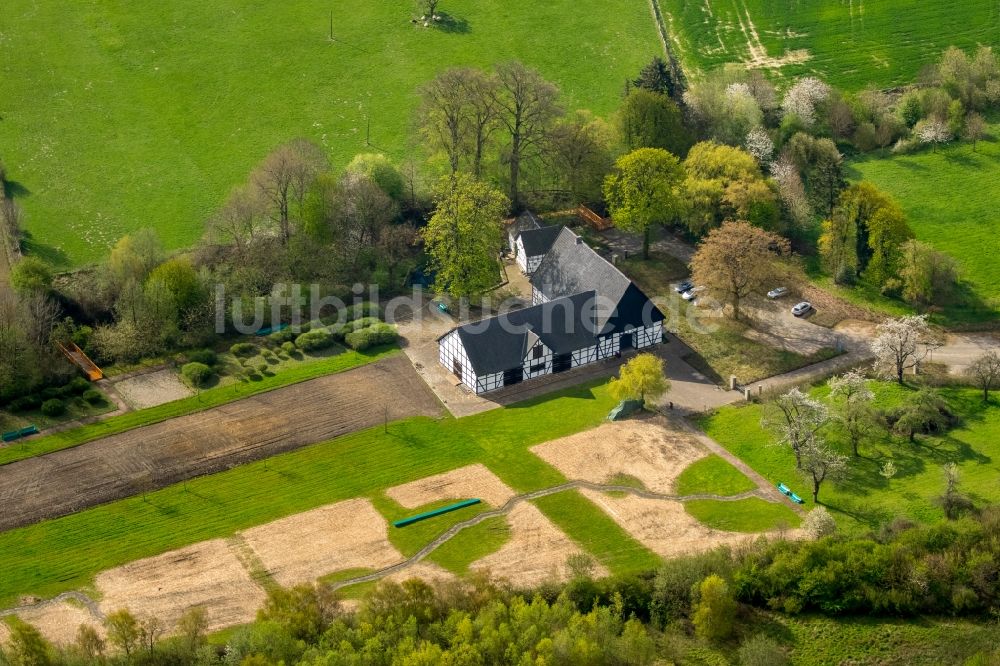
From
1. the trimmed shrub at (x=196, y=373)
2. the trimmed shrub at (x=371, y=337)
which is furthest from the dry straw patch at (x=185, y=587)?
the trimmed shrub at (x=371, y=337)

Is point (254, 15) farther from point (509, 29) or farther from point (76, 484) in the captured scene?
point (76, 484)

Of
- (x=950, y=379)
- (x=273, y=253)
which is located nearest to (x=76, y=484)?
(x=273, y=253)

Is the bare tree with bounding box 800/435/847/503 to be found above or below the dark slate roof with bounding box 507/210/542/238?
below

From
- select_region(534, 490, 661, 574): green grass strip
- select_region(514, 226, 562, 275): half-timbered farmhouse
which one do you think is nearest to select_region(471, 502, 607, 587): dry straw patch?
select_region(534, 490, 661, 574): green grass strip

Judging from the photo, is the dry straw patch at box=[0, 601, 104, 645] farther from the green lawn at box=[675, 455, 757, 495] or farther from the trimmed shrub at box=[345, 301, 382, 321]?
the green lawn at box=[675, 455, 757, 495]

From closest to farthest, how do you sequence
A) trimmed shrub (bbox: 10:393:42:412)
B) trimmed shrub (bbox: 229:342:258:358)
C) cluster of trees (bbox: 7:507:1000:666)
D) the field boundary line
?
cluster of trees (bbox: 7:507:1000:666)
the field boundary line
trimmed shrub (bbox: 10:393:42:412)
trimmed shrub (bbox: 229:342:258:358)

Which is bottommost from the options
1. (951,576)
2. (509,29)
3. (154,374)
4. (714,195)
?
(951,576)

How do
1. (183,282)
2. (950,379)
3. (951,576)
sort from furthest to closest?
(183,282), (950,379), (951,576)

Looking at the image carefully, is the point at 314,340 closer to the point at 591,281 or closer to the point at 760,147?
the point at 591,281
